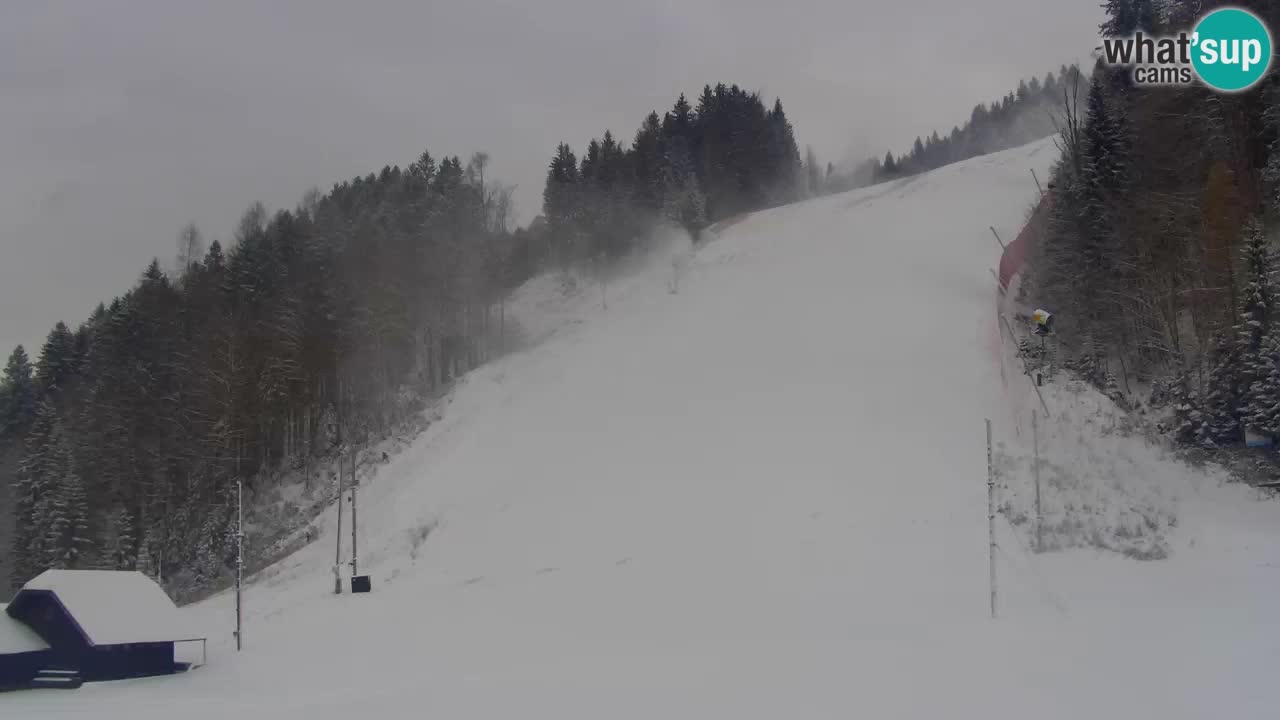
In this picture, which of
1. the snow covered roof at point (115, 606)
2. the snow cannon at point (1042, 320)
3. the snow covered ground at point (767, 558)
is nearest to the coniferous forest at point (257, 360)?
the snow covered ground at point (767, 558)

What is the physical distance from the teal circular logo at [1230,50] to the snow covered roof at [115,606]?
40.7 meters

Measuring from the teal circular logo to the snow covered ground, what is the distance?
496 inches

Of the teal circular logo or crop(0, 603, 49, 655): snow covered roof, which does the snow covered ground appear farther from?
the teal circular logo

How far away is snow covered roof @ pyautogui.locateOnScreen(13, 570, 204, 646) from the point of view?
24.1 metres

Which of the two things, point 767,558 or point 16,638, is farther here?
point 767,558

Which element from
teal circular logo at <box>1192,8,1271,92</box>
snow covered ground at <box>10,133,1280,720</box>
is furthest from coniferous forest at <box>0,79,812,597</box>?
teal circular logo at <box>1192,8,1271,92</box>

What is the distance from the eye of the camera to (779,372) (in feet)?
129

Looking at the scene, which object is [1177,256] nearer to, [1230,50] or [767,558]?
[1230,50]

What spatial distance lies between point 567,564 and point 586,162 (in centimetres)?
6468

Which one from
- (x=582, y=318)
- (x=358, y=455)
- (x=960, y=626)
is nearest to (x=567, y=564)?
(x=960, y=626)

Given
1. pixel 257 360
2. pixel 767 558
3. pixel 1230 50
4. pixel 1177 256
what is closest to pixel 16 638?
pixel 767 558

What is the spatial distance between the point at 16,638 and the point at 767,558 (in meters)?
22.0

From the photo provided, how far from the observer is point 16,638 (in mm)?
23953

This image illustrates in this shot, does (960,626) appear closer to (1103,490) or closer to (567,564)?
(1103,490)
